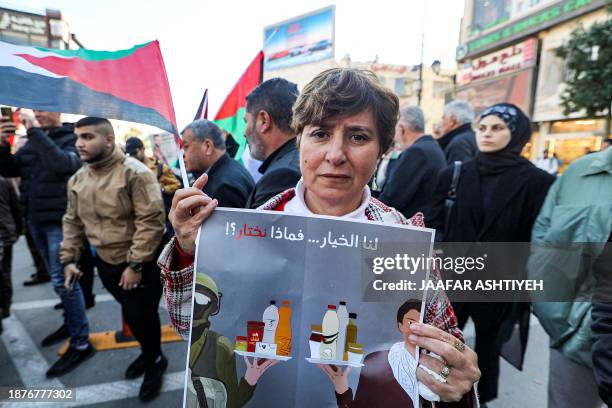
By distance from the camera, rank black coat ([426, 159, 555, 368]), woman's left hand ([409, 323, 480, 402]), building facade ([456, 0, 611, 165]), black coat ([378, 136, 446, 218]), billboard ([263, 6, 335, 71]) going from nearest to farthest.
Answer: woman's left hand ([409, 323, 480, 402])
black coat ([426, 159, 555, 368])
black coat ([378, 136, 446, 218])
building facade ([456, 0, 611, 165])
billboard ([263, 6, 335, 71])

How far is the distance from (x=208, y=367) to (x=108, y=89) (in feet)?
3.25

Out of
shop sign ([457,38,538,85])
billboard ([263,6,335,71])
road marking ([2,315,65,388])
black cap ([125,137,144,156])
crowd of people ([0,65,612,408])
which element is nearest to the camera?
crowd of people ([0,65,612,408])

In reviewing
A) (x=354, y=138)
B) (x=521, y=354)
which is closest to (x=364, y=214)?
(x=354, y=138)

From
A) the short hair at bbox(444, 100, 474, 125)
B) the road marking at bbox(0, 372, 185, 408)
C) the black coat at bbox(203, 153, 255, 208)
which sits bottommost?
the road marking at bbox(0, 372, 185, 408)

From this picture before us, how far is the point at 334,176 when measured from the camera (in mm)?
1097

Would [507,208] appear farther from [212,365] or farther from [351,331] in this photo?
[212,365]

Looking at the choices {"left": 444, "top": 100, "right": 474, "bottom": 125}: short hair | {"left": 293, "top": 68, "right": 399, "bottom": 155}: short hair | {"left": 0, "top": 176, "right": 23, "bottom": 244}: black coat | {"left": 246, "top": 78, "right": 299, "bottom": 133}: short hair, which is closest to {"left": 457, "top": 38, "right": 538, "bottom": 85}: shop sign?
{"left": 444, "top": 100, "right": 474, "bottom": 125}: short hair

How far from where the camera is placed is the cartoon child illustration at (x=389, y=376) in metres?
0.88

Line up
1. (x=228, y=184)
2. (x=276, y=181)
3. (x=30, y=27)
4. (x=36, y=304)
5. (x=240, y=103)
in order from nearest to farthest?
(x=276, y=181)
(x=228, y=184)
(x=30, y=27)
(x=240, y=103)
(x=36, y=304)

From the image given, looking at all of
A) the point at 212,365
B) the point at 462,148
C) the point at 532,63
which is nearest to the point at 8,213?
the point at 212,365

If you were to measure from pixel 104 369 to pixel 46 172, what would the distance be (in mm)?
1935

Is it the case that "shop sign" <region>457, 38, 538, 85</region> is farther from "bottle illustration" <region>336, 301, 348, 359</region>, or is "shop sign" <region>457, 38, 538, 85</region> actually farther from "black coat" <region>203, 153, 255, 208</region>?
"bottle illustration" <region>336, 301, 348, 359</region>

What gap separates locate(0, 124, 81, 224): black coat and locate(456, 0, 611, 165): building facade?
17373 millimetres

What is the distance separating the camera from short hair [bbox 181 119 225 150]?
2.67m
